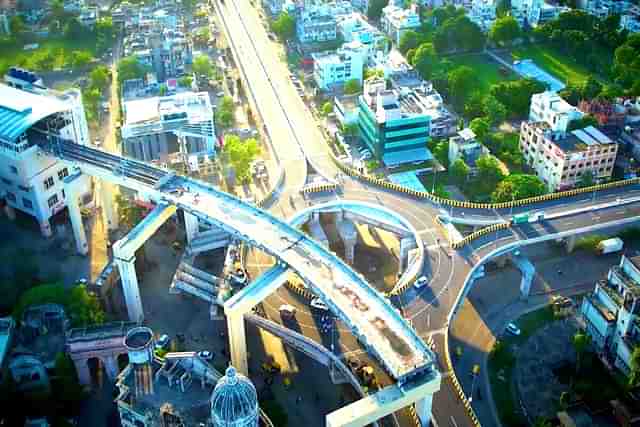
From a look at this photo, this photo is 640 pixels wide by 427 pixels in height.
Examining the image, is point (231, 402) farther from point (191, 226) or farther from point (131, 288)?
point (191, 226)

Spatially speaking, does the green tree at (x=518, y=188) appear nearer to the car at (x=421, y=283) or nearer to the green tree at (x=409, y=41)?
the car at (x=421, y=283)

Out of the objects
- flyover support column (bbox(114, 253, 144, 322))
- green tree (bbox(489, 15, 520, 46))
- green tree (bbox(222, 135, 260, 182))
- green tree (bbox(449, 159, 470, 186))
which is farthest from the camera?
green tree (bbox(489, 15, 520, 46))

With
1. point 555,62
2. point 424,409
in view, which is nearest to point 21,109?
point 424,409

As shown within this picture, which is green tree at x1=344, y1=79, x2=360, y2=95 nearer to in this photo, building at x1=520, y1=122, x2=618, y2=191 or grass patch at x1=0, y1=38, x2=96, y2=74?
building at x1=520, y1=122, x2=618, y2=191

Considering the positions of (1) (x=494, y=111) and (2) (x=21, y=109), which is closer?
(2) (x=21, y=109)

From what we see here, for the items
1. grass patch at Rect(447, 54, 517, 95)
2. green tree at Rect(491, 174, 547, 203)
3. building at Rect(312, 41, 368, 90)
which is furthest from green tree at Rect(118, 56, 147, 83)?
green tree at Rect(491, 174, 547, 203)
